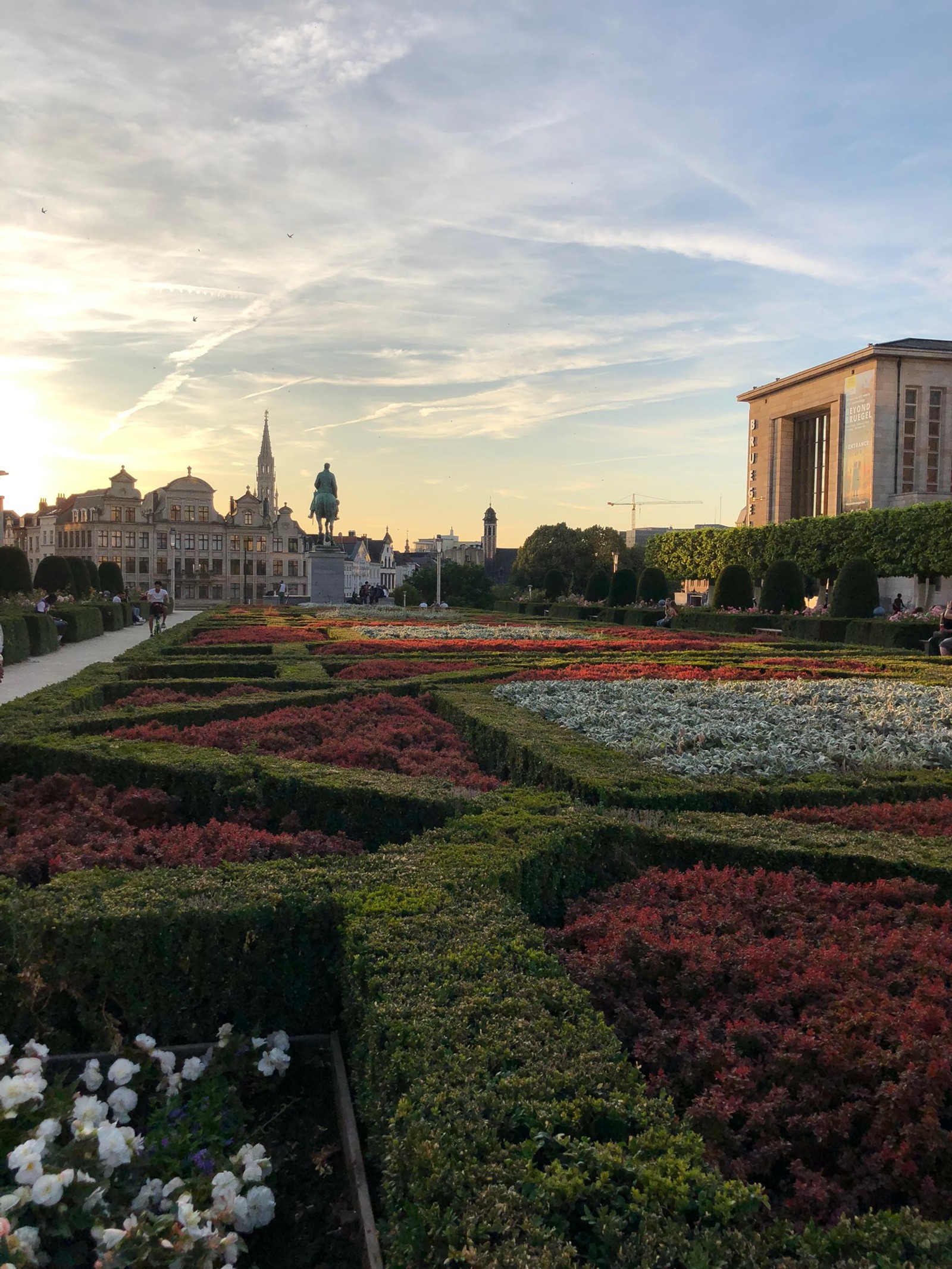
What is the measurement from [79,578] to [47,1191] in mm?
36423

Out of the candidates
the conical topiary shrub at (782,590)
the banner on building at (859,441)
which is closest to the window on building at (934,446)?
the banner on building at (859,441)

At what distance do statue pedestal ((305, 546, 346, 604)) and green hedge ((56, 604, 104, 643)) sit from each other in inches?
624

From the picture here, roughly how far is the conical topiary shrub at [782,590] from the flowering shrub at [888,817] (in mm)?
28567

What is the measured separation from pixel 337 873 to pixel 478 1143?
6.32 ft

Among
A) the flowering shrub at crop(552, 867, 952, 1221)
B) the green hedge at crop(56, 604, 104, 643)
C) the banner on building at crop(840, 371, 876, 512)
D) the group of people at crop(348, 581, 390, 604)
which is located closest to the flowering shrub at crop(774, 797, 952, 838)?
the flowering shrub at crop(552, 867, 952, 1221)

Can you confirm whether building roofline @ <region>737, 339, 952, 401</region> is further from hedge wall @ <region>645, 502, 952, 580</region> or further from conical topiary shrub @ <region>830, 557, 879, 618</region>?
conical topiary shrub @ <region>830, 557, 879, 618</region>

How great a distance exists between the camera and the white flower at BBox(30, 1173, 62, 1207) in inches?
94.0

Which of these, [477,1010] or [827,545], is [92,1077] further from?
[827,545]

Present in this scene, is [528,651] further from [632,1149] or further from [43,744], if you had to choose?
[632,1149]

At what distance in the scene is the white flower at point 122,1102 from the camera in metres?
3.01

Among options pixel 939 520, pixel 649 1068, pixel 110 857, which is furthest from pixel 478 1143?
pixel 939 520

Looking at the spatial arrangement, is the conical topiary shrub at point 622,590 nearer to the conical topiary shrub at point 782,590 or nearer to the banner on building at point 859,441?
the conical topiary shrub at point 782,590

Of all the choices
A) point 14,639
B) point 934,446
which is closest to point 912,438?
point 934,446

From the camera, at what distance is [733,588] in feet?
111
